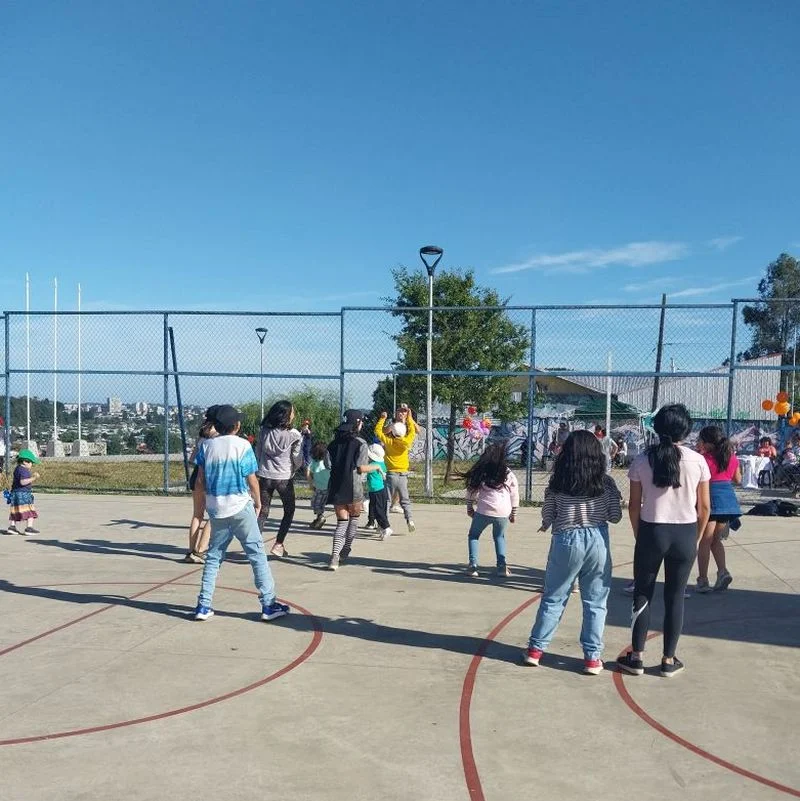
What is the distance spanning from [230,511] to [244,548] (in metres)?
0.33

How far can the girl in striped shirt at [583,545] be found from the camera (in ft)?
18.1

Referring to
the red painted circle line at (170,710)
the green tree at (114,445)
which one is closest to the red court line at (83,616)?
the red painted circle line at (170,710)

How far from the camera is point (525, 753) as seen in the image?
14.1ft

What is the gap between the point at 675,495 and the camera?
5434 mm

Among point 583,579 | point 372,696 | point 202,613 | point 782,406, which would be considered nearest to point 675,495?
point 583,579

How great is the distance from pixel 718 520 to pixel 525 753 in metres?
4.28

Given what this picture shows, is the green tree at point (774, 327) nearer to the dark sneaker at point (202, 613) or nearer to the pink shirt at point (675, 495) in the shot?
the pink shirt at point (675, 495)

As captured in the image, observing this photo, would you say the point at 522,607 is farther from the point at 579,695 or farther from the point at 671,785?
the point at 671,785

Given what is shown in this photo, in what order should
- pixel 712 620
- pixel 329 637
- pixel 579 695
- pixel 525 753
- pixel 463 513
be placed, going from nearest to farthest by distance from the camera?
pixel 525 753 → pixel 579 695 → pixel 329 637 → pixel 712 620 → pixel 463 513

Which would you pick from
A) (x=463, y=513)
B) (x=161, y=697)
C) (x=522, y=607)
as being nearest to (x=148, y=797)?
(x=161, y=697)

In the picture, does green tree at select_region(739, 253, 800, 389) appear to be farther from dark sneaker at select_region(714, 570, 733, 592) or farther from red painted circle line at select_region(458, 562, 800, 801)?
red painted circle line at select_region(458, 562, 800, 801)

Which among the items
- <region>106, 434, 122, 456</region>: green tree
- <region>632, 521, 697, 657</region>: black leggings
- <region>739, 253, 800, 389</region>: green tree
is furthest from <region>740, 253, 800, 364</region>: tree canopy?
<region>106, 434, 122, 456</region>: green tree

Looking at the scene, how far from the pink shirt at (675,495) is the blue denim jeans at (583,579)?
13.8 inches

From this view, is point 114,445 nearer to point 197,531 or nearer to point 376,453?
point 376,453
